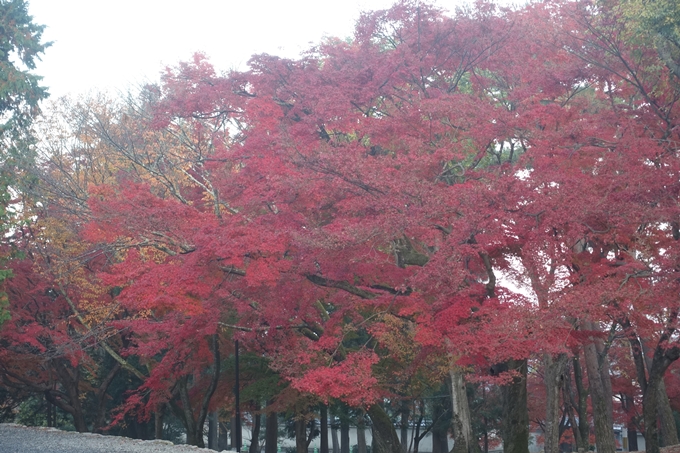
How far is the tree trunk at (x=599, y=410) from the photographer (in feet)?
51.7

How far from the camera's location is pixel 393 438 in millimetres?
16469

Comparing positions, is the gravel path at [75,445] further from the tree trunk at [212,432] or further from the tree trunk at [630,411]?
the tree trunk at [630,411]

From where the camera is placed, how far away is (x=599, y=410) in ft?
52.6

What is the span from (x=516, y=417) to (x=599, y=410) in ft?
9.84

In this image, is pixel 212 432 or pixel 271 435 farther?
pixel 212 432

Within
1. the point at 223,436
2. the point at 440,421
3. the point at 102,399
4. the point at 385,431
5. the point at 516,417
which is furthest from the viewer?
→ the point at 223,436

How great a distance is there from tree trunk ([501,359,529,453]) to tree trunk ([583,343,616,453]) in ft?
8.42

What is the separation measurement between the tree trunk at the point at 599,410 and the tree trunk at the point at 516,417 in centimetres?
257

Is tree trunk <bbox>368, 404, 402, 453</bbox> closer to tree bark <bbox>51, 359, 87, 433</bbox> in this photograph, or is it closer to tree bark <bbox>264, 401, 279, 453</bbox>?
tree bark <bbox>264, 401, 279, 453</bbox>

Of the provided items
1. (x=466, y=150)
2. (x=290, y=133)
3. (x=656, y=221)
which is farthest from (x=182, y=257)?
(x=656, y=221)

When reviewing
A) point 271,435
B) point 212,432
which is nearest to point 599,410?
point 271,435

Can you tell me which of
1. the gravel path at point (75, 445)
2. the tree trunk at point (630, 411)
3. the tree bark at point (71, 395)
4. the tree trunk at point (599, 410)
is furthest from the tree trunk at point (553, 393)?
the tree bark at point (71, 395)

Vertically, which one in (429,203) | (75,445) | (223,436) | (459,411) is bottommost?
(223,436)

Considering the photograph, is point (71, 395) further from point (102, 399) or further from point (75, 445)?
point (75, 445)
